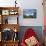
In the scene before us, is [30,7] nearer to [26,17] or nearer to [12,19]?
[26,17]

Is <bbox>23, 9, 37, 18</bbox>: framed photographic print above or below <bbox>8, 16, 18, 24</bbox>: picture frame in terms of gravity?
above

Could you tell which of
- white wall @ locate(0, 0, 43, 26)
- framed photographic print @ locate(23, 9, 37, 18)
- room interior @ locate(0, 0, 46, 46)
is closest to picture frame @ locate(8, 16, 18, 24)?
room interior @ locate(0, 0, 46, 46)

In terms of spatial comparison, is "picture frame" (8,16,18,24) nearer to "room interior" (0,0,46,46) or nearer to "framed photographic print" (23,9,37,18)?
"room interior" (0,0,46,46)

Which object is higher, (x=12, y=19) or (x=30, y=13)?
(x=30, y=13)

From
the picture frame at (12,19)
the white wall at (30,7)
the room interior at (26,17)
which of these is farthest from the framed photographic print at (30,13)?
the picture frame at (12,19)

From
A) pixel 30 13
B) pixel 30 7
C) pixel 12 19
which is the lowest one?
pixel 12 19

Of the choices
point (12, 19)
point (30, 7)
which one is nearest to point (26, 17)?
point (30, 7)

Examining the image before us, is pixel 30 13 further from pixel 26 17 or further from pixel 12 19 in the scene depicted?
pixel 12 19

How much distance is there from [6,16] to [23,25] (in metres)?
0.69

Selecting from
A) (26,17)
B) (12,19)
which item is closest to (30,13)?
(26,17)

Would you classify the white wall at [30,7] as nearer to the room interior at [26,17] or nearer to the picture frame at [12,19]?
the room interior at [26,17]

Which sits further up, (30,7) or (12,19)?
(30,7)

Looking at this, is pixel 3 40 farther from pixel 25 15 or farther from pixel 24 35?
pixel 25 15

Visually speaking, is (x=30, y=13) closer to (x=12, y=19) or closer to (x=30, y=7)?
(x=30, y=7)
